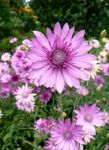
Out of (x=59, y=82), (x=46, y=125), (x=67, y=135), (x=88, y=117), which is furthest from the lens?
(x=46, y=125)

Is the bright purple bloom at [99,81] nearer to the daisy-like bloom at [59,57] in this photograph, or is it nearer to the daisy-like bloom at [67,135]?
the daisy-like bloom at [67,135]

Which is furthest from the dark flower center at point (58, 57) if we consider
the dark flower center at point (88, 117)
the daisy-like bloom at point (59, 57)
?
the dark flower center at point (88, 117)

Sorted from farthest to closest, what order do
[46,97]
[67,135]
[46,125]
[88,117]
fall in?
[46,97] → [46,125] → [88,117] → [67,135]

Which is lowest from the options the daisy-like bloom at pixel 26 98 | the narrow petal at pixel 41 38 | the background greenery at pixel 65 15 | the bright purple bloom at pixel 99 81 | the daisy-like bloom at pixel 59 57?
the daisy-like bloom at pixel 59 57

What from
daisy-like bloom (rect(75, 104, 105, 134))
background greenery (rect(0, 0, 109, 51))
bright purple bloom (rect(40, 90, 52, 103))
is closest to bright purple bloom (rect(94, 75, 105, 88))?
bright purple bloom (rect(40, 90, 52, 103))

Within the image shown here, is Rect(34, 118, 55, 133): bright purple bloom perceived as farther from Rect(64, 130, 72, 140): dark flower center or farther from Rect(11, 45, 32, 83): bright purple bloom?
Rect(11, 45, 32, 83): bright purple bloom

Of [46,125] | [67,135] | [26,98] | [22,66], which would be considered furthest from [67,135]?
[22,66]

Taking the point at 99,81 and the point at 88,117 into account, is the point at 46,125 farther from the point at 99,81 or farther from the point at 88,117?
the point at 99,81

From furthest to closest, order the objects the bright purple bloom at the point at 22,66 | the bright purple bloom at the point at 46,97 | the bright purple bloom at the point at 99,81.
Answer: the bright purple bloom at the point at 99,81 → the bright purple bloom at the point at 22,66 → the bright purple bloom at the point at 46,97
